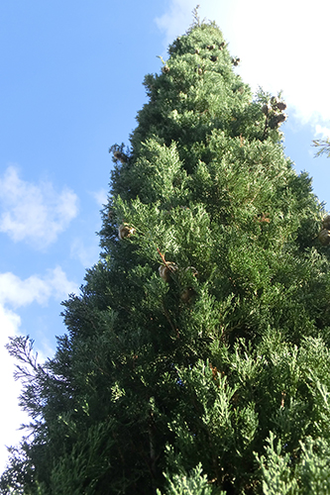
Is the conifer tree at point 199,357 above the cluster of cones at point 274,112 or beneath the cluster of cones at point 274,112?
beneath

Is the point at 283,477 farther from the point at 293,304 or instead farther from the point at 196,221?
the point at 196,221

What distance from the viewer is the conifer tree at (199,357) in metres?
2.49

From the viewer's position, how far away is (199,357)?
10.8 feet

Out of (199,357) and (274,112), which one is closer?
(199,357)

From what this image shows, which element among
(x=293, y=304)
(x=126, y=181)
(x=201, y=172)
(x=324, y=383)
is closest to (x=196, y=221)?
(x=201, y=172)

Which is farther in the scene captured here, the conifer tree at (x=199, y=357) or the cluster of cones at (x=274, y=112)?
the cluster of cones at (x=274, y=112)

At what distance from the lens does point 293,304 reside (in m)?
3.61

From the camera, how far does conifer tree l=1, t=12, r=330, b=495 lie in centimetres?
249

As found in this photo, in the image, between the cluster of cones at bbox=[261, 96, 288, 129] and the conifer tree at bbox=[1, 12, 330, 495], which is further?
the cluster of cones at bbox=[261, 96, 288, 129]

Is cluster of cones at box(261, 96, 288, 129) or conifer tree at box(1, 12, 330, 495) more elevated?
cluster of cones at box(261, 96, 288, 129)

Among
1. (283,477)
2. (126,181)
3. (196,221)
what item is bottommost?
(283,477)

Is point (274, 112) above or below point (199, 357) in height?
above

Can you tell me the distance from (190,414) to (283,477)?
964 mm

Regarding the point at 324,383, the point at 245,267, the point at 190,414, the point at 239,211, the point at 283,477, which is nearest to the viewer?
the point at 283,477
